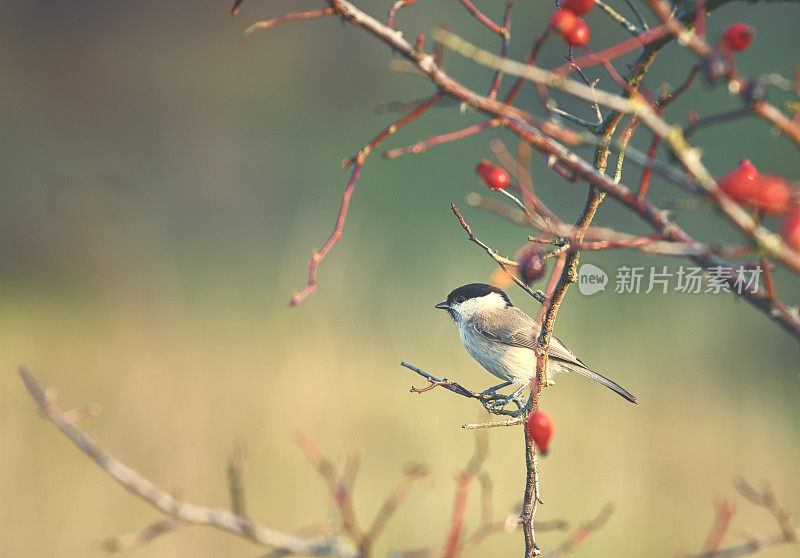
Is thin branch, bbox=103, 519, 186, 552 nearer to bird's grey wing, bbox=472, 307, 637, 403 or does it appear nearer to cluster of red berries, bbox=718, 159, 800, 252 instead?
cluster of red berries, bbox=718, 159, 800, 252

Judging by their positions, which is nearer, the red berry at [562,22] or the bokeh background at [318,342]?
the red berry at [562,22]

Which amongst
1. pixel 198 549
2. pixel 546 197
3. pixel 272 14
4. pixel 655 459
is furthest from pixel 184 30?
pixel 655 459

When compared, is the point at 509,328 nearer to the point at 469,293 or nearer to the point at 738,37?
the point at 469,293

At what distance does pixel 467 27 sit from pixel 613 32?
50.9 inches

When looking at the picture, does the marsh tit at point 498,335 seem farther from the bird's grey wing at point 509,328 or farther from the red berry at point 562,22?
the red berry at point 562,22

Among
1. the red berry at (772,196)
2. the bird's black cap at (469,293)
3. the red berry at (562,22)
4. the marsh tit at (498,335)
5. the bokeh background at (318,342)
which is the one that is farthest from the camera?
the bokeh background at (318,342)

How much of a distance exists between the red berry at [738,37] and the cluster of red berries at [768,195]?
0.13 m

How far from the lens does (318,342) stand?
138 inches

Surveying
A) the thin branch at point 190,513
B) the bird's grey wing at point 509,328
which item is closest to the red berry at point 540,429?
the thin branch at point 190,513

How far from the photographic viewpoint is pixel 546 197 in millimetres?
5242

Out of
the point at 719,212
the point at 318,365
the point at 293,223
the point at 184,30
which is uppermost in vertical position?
the point at 184,30

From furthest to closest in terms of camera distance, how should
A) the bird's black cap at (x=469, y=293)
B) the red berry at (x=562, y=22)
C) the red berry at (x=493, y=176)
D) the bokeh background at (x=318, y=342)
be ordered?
1. the bokeh background at (x=318, y=342)
2. the bird's black cap at (x=469, y=293)
3. the red berry at (x=493, y=176)
4. the red berry at (x=562, y=22)

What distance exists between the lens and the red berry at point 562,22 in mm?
713

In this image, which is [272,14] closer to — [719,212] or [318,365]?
[318,365]
